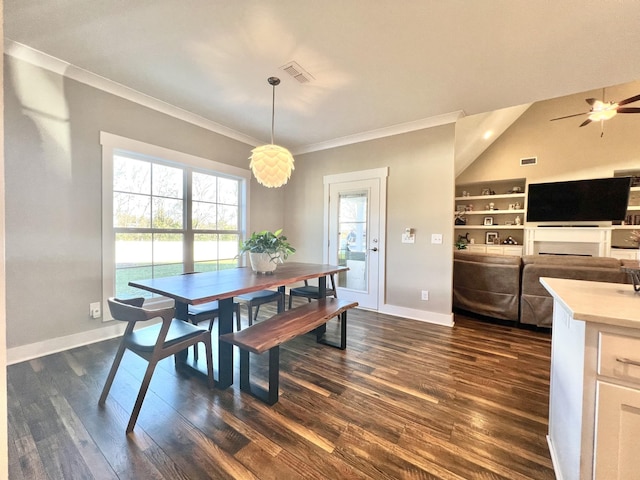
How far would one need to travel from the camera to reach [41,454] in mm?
1299

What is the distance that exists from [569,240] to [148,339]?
7.29m

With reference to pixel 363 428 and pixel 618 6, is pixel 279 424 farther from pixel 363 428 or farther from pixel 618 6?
pixel 618 6

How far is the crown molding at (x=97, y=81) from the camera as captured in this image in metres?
2.13

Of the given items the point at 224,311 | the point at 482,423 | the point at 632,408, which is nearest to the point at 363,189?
the point at 224,311

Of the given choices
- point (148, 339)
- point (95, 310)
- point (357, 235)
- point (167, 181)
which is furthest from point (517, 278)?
point (95, 310)

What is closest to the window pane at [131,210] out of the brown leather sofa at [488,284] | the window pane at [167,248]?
the window pane at [167,248]

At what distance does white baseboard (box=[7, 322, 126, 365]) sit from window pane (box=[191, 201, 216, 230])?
1426mm

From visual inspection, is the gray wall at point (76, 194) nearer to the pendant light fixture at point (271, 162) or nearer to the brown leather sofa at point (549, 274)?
the brown leather sofa at point (549, 274)

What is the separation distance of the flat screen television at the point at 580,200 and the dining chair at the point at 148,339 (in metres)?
6.95

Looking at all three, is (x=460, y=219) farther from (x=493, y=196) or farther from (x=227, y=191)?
(x=227, y=191)

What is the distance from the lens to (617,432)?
897 mm

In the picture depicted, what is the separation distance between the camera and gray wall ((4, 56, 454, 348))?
7.13 feet

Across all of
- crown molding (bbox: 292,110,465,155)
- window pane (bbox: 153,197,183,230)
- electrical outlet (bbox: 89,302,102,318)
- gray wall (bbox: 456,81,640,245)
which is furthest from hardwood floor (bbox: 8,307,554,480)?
gray wall (bbox: 456,81,640,245)

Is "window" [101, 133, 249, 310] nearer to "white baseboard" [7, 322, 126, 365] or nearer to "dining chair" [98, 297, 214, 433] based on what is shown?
"white baseboard" [7, 322, 126, 365]
